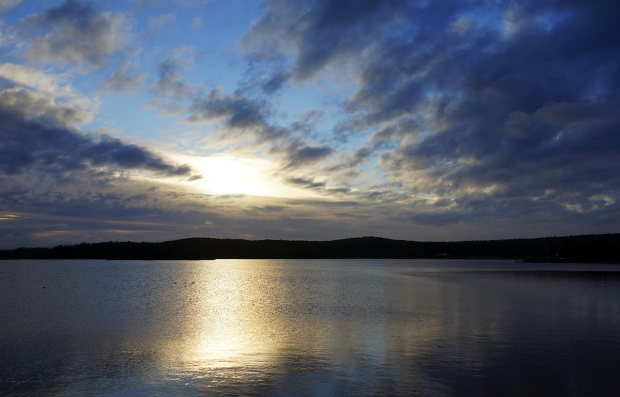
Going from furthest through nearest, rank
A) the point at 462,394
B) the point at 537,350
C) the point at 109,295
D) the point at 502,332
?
1. the point at 109,295
2. the point at 502,332
3. the point at 537,350
4. the point at 462,394

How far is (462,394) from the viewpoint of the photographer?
49.0 feet

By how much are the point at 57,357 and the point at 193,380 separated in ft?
26.7

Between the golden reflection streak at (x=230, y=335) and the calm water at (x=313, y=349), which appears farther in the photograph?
the golden reflection streak at (x=230, y=335)

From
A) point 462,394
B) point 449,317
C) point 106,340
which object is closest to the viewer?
point 462,394

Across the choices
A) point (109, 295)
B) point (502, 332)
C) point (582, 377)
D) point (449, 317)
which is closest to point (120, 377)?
point (582, 377)

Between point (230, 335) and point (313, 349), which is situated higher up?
point (313, 349)

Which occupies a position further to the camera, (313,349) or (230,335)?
(230,335)

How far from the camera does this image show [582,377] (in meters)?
17.1

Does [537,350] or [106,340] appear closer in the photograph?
[537,350]

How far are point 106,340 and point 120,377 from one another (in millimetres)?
8125

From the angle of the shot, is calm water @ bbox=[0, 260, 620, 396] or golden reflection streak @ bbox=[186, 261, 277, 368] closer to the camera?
calm water @ bbox=[0, 260, 620, 396]

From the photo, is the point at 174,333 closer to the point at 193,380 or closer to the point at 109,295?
the point at 193,380

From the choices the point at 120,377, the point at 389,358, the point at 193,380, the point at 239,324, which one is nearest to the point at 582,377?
the point at 389,358

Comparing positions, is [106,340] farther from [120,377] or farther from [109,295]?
[109,295]
